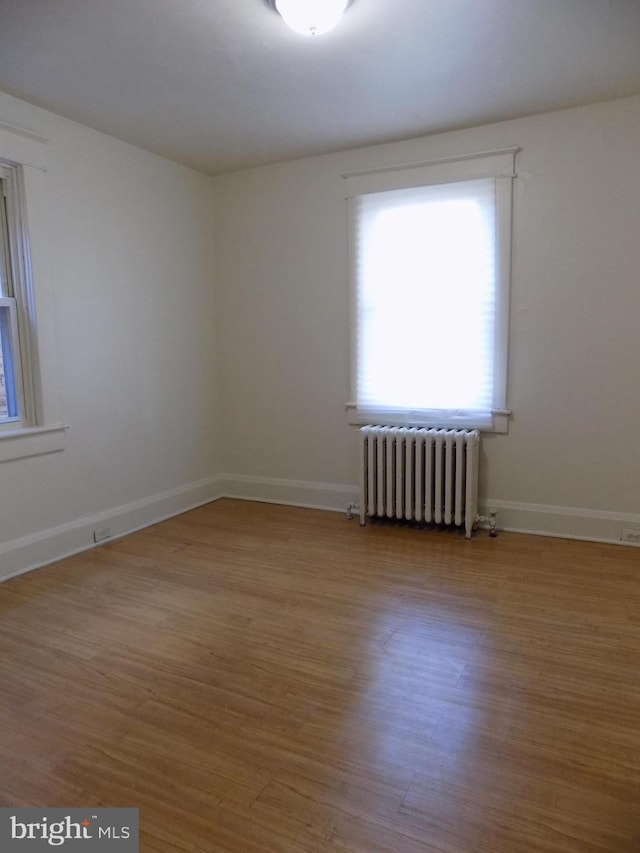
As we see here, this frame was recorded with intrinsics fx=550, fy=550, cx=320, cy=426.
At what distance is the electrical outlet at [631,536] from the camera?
11.9ft

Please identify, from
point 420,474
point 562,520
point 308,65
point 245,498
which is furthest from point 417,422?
point 308,65

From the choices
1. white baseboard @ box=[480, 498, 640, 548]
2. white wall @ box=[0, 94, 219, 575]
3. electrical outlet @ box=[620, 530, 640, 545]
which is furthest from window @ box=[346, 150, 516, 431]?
white wall @ box=[0, 94, 219, 575]

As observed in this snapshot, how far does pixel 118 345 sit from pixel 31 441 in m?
0.96

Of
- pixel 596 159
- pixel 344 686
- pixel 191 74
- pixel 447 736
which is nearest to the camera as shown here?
pixel 447 736

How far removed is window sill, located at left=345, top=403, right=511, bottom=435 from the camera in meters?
3.92

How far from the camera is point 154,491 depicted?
4352 millimetres

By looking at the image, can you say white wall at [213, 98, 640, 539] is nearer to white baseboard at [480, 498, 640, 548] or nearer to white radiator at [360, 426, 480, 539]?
white baseboard at [480, 498, 640, 548]

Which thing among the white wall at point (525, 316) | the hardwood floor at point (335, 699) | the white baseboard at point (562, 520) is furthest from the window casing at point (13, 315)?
the white baseboard at point (562, 520)

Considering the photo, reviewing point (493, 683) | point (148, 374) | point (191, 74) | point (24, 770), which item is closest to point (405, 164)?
point (191, 74)

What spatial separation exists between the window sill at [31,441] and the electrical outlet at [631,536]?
375 cm

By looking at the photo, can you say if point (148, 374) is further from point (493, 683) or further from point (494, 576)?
point (493, 683)

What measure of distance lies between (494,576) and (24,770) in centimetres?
246

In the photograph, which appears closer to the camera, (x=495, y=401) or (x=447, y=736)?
(x=447, y=736)

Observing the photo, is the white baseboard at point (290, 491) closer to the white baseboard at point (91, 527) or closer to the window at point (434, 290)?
the white baseboard at point (91, 527)
